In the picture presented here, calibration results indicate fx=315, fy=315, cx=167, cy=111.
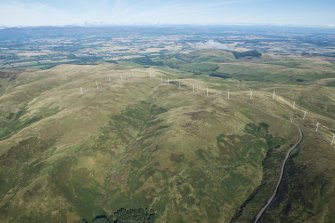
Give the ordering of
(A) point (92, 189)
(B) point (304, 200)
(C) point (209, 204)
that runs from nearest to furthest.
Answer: (B) point (304, 200) → (C) point (209, 204) → (A) point (92, 189)

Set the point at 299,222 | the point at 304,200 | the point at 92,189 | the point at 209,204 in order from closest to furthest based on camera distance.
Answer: the point at 299,222, the point at 304,200, the point at 209,204, the point at 92,189

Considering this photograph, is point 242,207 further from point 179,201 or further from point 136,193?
point 136,193

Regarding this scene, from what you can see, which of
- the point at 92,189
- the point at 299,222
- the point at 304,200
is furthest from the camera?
the point at 92,189

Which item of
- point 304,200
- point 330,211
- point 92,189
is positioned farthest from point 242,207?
point 92,189

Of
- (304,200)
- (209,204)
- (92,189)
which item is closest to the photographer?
(304,200)

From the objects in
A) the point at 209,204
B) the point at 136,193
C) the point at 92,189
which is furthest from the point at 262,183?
the point at 92,189

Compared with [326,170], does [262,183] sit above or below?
below

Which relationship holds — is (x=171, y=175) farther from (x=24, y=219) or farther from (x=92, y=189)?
(x=24, y=219)

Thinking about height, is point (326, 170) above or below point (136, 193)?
above

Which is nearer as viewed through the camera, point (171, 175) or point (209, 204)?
point (209, 204)
